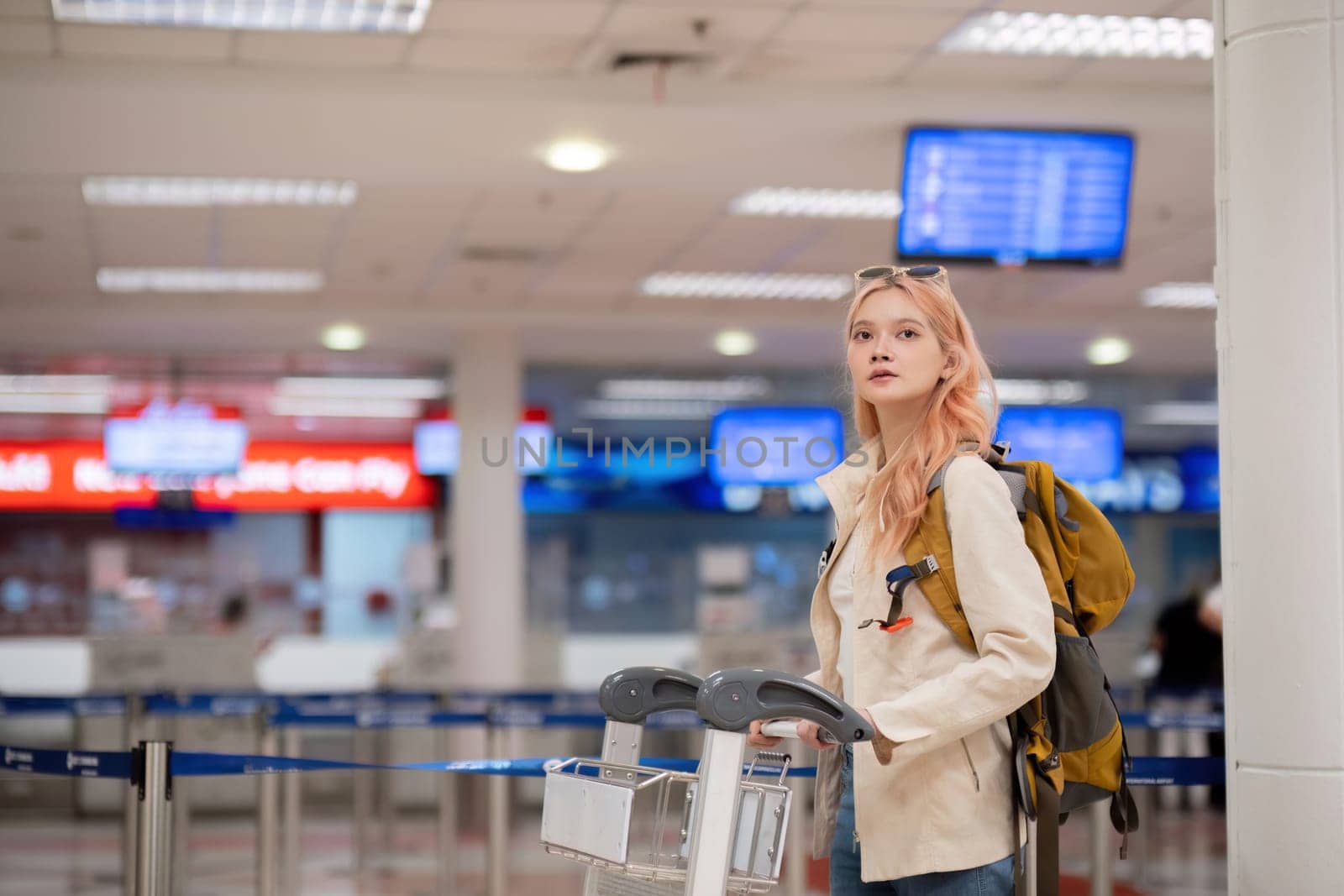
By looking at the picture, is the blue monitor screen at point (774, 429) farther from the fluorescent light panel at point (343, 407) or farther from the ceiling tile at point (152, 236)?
the ceiling tile at point (152, 236)

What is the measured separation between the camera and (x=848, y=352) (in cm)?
231

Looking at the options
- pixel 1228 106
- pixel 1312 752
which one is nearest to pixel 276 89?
pixel 1228 106

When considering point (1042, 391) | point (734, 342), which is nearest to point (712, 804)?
point (734, 342)

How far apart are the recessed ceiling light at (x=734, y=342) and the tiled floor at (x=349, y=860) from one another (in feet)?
13.0

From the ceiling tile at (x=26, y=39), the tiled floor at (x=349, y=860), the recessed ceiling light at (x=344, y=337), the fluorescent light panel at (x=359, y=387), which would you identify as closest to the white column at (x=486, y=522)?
the recessed ceiling light at (x=344, y=337)

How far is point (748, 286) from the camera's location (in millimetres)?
10453

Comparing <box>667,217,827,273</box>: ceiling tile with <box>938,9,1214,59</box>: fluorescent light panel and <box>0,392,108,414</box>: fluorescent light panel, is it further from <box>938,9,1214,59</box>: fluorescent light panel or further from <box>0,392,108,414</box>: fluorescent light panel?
<box>0,392,108,414</box>: fluorescent light panel

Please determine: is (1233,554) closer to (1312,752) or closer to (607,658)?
(1312,752)

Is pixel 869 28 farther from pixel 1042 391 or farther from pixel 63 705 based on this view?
pixel 1042 391

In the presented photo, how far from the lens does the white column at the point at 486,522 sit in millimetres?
11398

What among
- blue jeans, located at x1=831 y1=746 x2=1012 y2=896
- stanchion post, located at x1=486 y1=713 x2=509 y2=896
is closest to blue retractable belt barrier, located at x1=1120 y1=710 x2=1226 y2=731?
stanchion post, located at x1=486 y1=713 x2=509 y2=896

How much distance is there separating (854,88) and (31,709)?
4912 mm

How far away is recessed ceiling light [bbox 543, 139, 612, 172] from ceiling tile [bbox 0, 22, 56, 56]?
6.54 feet

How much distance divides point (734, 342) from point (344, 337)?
9.78ft
